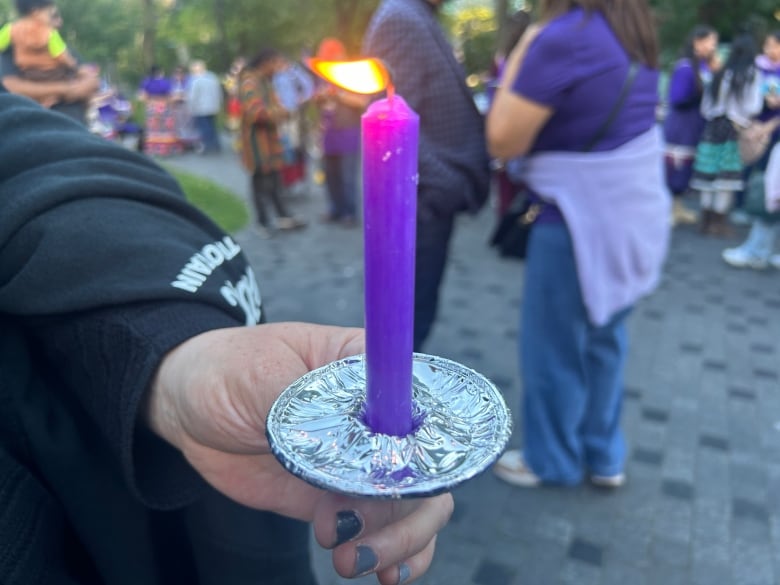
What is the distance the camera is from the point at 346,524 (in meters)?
0.67

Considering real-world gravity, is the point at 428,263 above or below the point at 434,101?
below

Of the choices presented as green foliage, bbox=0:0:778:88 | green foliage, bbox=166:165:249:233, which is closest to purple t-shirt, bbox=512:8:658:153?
green foliage, bbox=166:165:249:233

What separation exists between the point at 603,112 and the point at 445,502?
Answer: 1.76 meters

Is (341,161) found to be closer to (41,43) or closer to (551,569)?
(41,43)

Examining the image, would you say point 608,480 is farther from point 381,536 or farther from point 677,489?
point 381,536

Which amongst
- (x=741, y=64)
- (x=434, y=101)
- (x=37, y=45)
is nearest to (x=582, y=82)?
(x=434, y=101)

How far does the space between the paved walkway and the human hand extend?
173 cm

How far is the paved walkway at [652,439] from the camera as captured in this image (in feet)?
8.25

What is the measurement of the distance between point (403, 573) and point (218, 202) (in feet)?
26.5

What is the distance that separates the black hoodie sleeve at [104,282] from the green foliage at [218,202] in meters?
5.95

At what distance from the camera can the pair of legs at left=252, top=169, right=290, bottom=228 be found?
679 centimetres

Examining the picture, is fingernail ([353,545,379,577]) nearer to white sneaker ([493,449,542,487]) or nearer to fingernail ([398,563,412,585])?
fingernail ([398,563,412,585])

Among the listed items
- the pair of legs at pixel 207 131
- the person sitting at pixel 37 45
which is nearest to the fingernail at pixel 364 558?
the person sitting at pixel 37 45

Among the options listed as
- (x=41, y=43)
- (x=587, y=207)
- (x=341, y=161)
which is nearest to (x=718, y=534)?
(x=587, y=207)
